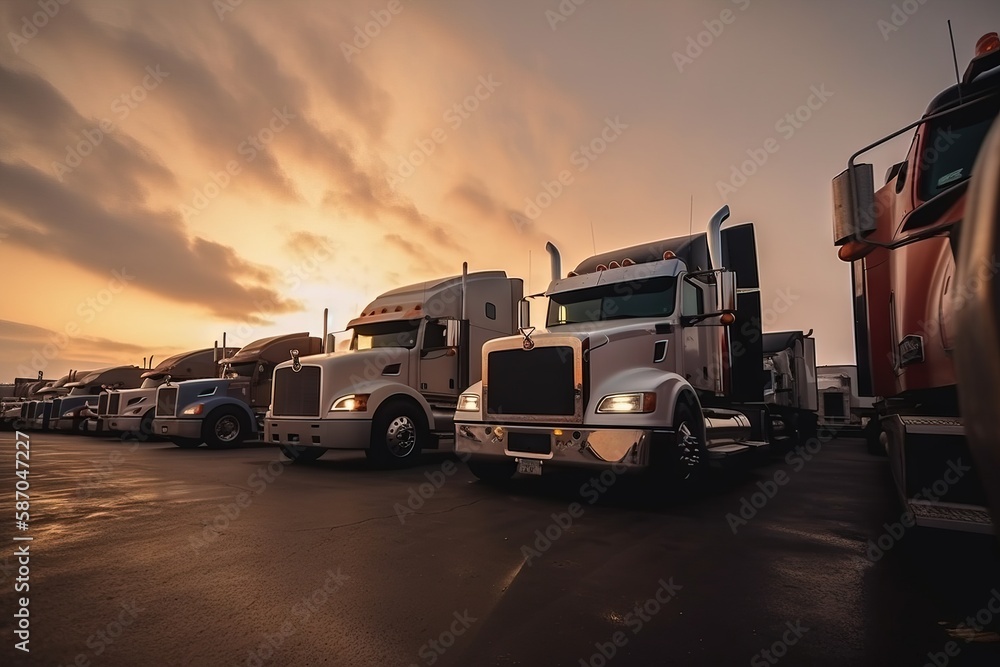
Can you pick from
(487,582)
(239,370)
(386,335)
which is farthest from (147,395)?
(487,582)

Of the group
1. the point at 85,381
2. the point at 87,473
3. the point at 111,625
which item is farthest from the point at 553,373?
the point at 85,381

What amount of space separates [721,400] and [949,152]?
4205mm

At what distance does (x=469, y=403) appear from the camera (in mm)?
6449

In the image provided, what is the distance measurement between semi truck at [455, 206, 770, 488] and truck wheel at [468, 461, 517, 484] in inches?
0.6

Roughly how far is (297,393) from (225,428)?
5.39 metres

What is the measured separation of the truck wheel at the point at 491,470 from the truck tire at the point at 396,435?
6.86 ft

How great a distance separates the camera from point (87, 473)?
25.0 feet

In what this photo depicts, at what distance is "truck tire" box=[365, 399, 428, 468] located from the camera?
8.16m

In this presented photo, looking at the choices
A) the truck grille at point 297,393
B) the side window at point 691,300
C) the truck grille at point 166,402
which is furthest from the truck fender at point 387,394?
the truck grille at point 166,402

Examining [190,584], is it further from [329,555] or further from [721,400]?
[721,400]

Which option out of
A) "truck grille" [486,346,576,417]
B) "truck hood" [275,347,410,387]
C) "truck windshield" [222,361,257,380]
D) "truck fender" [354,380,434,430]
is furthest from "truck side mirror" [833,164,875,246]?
"truck windshield" [222,361,257,380]

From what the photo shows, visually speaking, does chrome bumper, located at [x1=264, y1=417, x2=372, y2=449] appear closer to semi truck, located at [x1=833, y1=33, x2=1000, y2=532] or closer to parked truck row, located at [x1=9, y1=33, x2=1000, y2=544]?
parked truck row, located at [x1=9, y1=33, x2=1000, y2=544]

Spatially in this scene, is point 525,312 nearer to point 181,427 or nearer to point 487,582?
point 487,582

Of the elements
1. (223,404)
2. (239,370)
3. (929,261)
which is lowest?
(223,404)
